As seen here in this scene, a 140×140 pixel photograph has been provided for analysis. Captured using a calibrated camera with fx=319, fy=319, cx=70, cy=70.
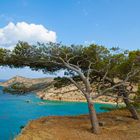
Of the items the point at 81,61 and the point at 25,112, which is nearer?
the point at 81,61

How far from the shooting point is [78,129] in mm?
13695

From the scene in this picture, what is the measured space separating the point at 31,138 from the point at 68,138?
1408mm

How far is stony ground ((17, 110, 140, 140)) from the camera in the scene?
12383 mm

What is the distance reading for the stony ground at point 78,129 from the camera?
40.6 ft

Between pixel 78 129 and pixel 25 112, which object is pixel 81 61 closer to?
pixel 78 129

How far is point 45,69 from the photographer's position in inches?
660

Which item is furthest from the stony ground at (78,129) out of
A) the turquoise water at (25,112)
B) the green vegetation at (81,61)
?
the turquoise water at (25,112)

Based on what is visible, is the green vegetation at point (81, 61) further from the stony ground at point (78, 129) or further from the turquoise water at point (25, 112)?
the turquoise water at point (25, 112)

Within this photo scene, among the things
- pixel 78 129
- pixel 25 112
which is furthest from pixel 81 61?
pixel 25 112

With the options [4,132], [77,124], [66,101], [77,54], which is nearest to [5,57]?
[77,54]

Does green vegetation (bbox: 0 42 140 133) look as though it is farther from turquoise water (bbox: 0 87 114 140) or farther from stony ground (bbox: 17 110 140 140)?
turquoise water (bbox: 0 87 114 140)

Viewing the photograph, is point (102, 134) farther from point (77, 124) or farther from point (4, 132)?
point (4, 132)

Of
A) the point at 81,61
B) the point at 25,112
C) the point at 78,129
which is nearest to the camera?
the point at 78,129

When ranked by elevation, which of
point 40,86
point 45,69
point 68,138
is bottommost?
point 68,138
